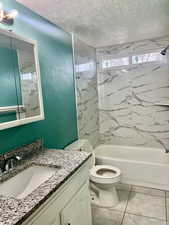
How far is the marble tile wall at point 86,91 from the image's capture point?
8.29 feet

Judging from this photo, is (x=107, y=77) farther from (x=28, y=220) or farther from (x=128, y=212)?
(x=28, y=220)

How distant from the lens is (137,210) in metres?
1.99

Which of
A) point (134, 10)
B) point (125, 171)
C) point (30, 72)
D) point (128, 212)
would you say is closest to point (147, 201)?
point (128, 212)

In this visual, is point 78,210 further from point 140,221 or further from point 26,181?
point 140,221

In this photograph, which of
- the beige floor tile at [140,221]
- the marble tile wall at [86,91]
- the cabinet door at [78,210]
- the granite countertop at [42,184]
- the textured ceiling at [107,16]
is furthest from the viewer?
the marble tile wall at [86,91]

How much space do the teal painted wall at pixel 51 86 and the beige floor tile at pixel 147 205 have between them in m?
1.17

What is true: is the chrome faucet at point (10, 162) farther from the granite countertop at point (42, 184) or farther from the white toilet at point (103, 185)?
the white toilet at point (103, 185)

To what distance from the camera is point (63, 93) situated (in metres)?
2.14

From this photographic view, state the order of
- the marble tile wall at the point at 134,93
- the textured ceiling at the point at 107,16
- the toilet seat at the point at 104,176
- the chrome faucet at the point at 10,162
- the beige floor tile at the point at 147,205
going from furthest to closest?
the marble tile wall at the point at 134,93 < the toilet seat at the point at 104,176 < the beige floor tile at the point at 147,205 < the textured ceiling at the point at 107,16 < the chrome faucet at the point at 10,162

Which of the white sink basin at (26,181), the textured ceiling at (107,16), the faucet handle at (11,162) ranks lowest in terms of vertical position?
the white sink basin at (26,181)

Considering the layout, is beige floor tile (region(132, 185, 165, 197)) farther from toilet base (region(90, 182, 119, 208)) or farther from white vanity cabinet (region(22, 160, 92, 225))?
white vanity cabinet (region(22, 160, 92, 225))

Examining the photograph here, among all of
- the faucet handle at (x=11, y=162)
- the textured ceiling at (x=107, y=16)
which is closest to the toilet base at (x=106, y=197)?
the faucet handle at (x=11, y=162)

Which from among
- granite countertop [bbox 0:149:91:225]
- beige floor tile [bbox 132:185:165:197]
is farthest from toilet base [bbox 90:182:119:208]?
granite countertop [bbox 0:149:91:225]

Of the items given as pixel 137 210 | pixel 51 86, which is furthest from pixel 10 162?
pixel 137 210
